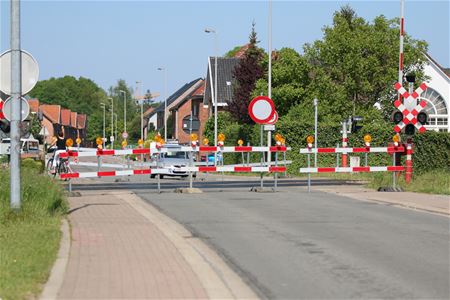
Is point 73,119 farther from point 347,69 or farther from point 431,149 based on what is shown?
point 431,149

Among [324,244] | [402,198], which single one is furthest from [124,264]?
[402,198]

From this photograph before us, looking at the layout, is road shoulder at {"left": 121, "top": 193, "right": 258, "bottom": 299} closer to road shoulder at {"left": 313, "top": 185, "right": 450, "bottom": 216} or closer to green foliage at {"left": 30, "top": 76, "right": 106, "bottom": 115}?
road shoulder at {"left": 313, "top": 185, "right": 450, "bottom": 216}

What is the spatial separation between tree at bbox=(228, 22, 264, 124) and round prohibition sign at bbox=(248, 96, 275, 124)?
35092 millimetres

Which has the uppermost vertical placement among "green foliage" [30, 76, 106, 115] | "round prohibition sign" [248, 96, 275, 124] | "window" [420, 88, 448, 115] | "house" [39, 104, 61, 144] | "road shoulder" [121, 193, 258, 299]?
"green foliage" [30, 76, 106, 115]

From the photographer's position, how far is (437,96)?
220 feet

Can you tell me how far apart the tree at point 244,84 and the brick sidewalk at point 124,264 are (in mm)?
44152

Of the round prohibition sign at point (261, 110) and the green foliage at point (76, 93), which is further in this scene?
the green foliage at point (76, 93)

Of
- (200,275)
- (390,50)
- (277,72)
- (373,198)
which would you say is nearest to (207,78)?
(277,72)

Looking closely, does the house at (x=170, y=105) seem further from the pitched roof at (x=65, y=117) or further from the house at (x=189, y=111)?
the pitched roof at (x=65, y=117)

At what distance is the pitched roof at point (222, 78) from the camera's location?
240 ft

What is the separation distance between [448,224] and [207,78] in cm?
6410

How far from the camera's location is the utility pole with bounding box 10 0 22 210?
12594 mm

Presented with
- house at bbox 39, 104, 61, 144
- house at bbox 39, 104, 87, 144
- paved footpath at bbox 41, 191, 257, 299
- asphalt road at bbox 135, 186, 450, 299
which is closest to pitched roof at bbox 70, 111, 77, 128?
house at bbox 39, 104, 87, 144

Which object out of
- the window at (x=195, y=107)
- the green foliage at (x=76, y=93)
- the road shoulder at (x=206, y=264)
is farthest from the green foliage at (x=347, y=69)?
the green foliage at (x=76, y=93)
